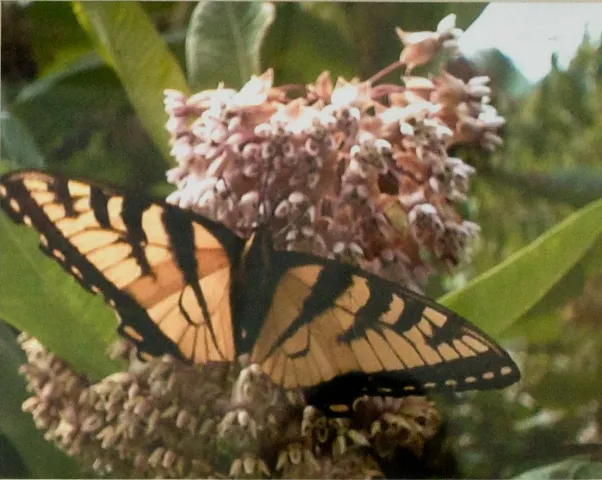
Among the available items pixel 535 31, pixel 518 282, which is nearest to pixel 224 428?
pixel 518 282

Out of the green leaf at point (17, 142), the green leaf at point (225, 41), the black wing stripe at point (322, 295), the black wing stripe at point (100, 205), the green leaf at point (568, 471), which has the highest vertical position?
the green leaf at point (225, 41)

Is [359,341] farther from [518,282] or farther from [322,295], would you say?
[518,282]

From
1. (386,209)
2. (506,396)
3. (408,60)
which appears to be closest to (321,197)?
(386,209)

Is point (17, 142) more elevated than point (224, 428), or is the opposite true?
point (17, 142)

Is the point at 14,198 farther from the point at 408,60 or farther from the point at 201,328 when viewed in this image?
the point at 408,60

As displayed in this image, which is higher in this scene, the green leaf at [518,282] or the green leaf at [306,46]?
the green leaf at [306,46]

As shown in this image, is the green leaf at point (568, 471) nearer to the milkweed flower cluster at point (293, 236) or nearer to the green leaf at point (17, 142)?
the milkweed flower cluster at point (293, 236)

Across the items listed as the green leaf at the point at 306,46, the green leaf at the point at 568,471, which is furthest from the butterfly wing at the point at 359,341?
the green leaf at the point at 306,46
